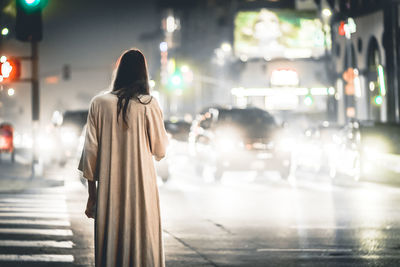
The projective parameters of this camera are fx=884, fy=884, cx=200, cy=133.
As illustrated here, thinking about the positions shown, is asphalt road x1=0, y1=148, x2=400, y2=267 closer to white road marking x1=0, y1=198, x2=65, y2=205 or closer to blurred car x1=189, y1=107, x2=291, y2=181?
white road marking x1=0, y1=198, x2=65, y2=205

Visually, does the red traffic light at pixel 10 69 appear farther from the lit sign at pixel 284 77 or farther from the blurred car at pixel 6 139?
the lit sign at pixel 284 77

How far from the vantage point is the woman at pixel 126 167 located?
18.1 feet

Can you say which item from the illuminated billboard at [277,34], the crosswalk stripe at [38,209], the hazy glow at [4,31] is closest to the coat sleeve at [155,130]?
the crosswalk stripe at [38,209]

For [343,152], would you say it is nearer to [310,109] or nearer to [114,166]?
[114,166]

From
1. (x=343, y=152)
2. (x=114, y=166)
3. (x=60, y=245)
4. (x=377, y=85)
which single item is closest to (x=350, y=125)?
(x=343, y=152)

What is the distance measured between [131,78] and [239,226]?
21.1 feet

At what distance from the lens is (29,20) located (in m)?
18.8

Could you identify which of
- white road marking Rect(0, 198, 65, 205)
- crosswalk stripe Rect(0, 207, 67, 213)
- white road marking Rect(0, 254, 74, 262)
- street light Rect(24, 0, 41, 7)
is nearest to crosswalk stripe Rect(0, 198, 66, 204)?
white road marking Rect(0, 198, 65, 205)

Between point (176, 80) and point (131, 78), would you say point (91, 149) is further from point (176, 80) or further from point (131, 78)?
point (176, 80)

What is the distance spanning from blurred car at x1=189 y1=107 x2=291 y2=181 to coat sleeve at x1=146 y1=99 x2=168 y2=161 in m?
15.9

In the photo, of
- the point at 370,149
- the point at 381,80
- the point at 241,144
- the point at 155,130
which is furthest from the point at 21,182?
the point at 381,80

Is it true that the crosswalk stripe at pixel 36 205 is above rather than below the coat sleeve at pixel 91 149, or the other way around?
below

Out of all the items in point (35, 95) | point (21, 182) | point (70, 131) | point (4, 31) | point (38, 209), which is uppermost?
point (4, 31)

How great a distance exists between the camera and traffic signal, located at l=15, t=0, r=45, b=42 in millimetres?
18562
